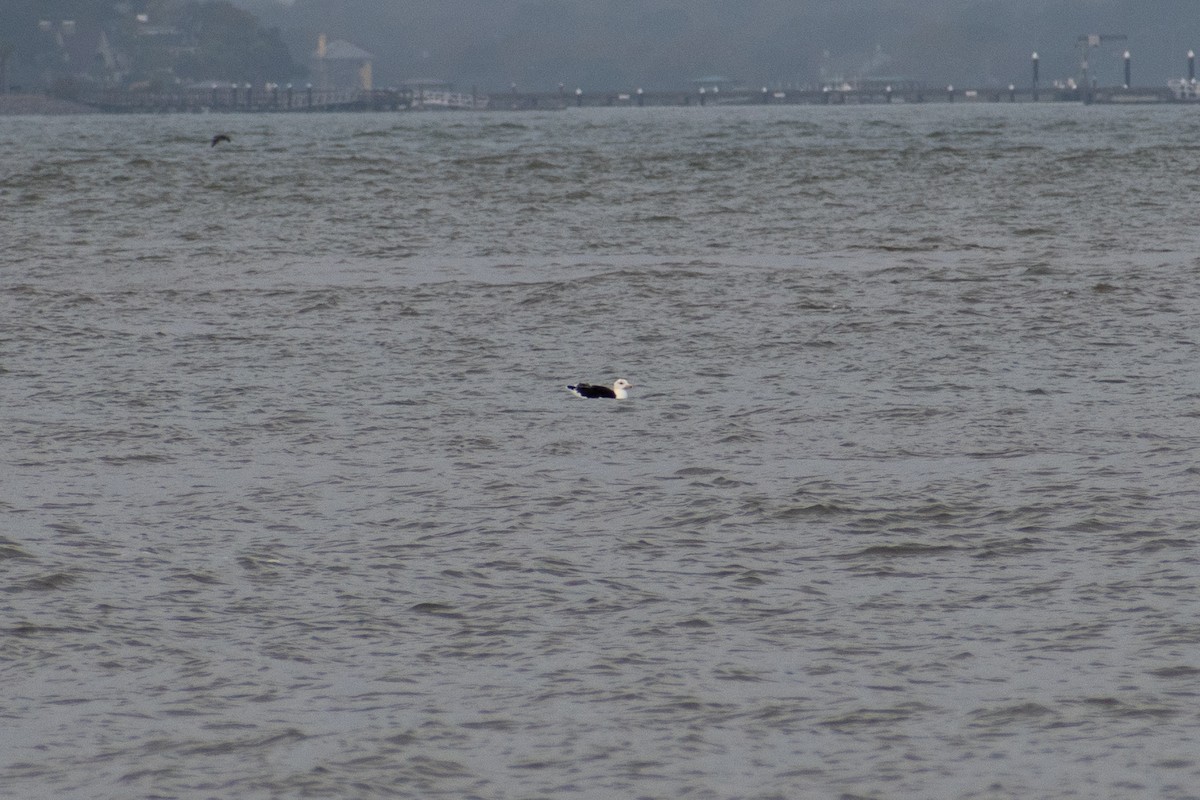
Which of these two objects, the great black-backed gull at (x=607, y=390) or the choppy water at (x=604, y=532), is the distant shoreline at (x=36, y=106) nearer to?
the choppy water at (x=604, y=532)

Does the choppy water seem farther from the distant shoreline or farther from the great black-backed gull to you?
the distant shoreline

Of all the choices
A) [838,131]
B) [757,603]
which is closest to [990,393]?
[757,603]

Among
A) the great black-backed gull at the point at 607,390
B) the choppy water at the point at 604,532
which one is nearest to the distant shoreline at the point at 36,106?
the choppy water at the point at 604,532

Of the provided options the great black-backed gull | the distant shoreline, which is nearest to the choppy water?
the great black-backed gull

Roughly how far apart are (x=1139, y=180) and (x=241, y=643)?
124 feet

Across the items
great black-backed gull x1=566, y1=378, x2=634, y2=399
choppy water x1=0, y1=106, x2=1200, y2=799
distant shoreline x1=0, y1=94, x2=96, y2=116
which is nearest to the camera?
choppy water x1=0, y1=106, x2=1200, y2=799

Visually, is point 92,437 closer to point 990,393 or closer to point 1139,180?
point 990,393

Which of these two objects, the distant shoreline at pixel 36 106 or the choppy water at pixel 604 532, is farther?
the distant shoreline at pixel 36 106

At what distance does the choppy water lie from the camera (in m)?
7.14

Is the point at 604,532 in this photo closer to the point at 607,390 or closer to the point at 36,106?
the point at 607,390

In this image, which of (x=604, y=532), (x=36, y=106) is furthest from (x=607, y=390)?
(x=36, y=106)

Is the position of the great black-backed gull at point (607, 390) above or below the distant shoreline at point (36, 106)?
below

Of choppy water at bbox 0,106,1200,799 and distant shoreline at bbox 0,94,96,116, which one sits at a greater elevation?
distant shoreline at bbox 0,94,96,116

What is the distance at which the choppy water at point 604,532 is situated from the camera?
23.4ft
